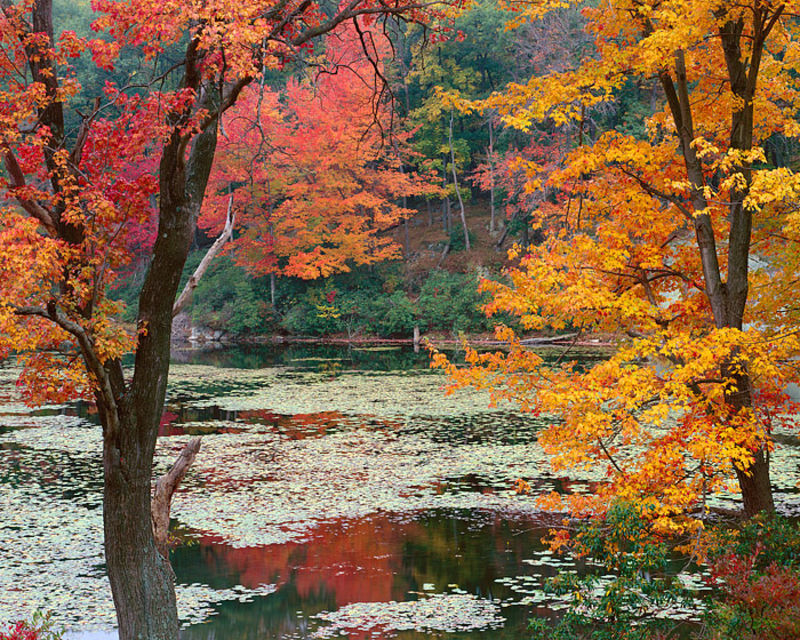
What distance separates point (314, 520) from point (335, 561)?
143cm

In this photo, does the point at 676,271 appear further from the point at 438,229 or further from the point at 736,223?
the point at 438,229

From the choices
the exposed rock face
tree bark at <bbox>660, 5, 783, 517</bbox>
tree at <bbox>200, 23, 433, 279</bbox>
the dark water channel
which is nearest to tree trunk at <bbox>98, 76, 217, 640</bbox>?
the dark water channel

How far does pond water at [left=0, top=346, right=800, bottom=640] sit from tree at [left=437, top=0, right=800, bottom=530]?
173 centimetres

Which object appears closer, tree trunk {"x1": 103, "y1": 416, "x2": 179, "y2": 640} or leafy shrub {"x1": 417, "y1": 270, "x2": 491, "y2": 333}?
tree trunk {"x1": 103, "y1": 416, "x2": 179, "y2": 640}

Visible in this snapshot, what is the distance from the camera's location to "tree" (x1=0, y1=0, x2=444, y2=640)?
509cm

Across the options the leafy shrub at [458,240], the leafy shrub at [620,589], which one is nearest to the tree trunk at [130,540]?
the leafy shrub at [620,589]

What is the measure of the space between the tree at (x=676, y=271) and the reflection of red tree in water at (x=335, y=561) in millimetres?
2138

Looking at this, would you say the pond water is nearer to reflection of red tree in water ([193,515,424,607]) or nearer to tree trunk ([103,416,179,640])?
reflection of red tree in water ([193,515,424,607])

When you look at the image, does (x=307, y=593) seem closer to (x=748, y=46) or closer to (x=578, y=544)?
(x=578, y=544)

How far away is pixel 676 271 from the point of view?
779cm

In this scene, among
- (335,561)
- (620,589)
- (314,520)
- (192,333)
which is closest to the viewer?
(620,589)

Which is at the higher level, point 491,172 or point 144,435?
point 491,172

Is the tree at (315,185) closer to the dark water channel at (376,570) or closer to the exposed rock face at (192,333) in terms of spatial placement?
the exposed rock face at (192,333)

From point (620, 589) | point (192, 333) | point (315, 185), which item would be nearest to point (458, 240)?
point (315, 185)
